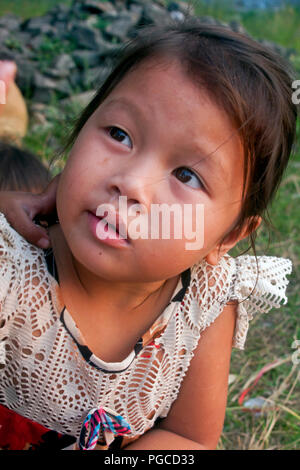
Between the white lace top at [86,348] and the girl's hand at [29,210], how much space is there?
0.03 m

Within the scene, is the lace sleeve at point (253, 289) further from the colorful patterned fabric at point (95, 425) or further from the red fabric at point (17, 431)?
the red fabric at point (17, 431)

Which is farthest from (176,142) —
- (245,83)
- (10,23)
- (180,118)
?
(10,23)

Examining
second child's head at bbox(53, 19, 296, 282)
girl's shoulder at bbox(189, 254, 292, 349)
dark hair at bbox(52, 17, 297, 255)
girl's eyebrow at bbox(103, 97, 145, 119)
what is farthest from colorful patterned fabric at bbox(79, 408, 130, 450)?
girl's eyebrow at bbox(103, 97, 145, 119)

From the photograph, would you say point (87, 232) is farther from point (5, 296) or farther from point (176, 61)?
point (176, 61)

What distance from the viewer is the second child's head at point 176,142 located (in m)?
1.12

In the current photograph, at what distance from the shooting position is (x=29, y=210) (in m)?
1.36

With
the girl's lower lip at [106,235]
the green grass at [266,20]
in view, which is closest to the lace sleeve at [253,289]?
the girl's lower lip at [106,235]

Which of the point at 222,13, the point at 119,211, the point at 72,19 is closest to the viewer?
the point at 119,211

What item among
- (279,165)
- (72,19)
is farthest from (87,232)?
(72,19)

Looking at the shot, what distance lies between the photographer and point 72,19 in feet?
17.2

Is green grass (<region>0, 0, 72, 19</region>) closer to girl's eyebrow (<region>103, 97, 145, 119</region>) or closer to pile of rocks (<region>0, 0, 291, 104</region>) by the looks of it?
pile of rocks (<region>0, 0, 291, 104</region>)

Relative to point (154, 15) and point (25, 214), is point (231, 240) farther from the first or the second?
point (154, 15)

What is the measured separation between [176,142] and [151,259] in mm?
248
